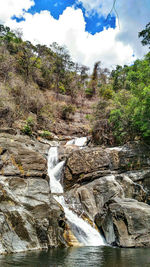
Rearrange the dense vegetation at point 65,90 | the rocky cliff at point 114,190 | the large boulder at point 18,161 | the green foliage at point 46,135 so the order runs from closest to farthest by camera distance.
→ the rocky cliff at point 114,190 < the large boulder at point 18,161 < the dense vegetation at point 65,90 < the green foliage at point 46,135

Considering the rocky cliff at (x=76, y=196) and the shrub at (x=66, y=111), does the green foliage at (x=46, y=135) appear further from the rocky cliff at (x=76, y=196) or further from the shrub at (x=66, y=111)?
the shrub at (x=66, y=111)

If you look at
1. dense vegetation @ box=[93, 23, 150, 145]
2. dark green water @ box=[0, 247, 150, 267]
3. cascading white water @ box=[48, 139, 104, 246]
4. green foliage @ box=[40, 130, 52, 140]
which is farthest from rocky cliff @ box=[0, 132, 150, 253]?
green foliage @ box=[40, 130, 52, 140]

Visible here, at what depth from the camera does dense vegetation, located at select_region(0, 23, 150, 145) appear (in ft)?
58.7

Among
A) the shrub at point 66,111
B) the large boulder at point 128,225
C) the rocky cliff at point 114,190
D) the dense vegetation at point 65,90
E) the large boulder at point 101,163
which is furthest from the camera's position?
the shrub at point 66,111

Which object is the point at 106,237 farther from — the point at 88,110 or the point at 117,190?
the point at 88,110

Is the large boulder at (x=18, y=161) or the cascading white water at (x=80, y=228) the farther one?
the large boulder at (x=18, y=161)

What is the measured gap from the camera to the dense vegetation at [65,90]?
17906 millimetres

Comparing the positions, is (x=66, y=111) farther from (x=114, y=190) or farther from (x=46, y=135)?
(x=114, y=190)

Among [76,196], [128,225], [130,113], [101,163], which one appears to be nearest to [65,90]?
[130,113]

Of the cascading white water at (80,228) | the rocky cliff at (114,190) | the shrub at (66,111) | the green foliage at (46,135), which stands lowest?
the cascading white water at (80,228)

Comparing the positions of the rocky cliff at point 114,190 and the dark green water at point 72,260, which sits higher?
the rocky cliff at point 114,190

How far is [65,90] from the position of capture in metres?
37.1

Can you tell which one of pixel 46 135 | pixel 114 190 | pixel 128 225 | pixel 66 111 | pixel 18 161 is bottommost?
pixel 128 225

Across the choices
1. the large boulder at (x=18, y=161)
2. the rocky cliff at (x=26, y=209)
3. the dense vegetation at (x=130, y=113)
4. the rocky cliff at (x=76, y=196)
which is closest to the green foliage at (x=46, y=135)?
the rocky cliff at (x=76, y=196)
